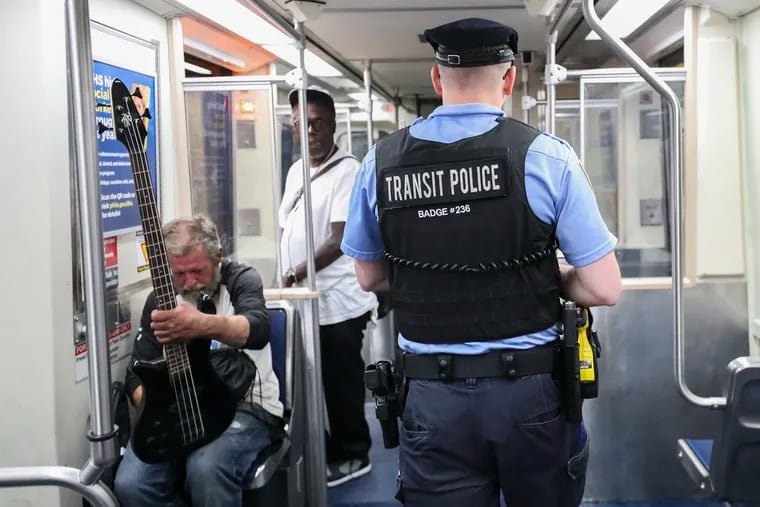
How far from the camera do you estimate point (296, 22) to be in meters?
3.00

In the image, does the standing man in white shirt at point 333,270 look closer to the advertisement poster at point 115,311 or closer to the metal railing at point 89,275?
the advertisement poster at point 115,311

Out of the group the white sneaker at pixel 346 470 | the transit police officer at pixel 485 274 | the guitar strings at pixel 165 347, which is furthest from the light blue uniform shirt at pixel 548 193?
the white sneaker at pixel 346 470

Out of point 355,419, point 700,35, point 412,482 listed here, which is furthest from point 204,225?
point 700,35

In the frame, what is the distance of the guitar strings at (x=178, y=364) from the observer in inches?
78.6

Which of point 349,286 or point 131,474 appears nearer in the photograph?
point 131,474

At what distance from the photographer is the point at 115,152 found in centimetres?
259

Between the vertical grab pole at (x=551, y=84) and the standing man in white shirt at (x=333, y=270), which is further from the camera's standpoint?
the standing man in white shirt at (x=333, y=270)

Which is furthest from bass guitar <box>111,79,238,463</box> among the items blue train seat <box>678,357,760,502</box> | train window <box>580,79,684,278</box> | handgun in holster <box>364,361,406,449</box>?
train window <box>580,79,684,278</box>

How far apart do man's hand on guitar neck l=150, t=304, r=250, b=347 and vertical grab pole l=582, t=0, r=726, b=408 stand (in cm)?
137

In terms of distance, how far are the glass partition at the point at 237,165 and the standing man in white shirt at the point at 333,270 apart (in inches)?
5.9

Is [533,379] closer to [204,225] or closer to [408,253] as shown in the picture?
[408,253]

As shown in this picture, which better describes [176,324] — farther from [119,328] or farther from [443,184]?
[443,184]

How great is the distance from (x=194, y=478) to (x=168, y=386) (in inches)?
12.8

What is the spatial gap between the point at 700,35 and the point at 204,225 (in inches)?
88.6
